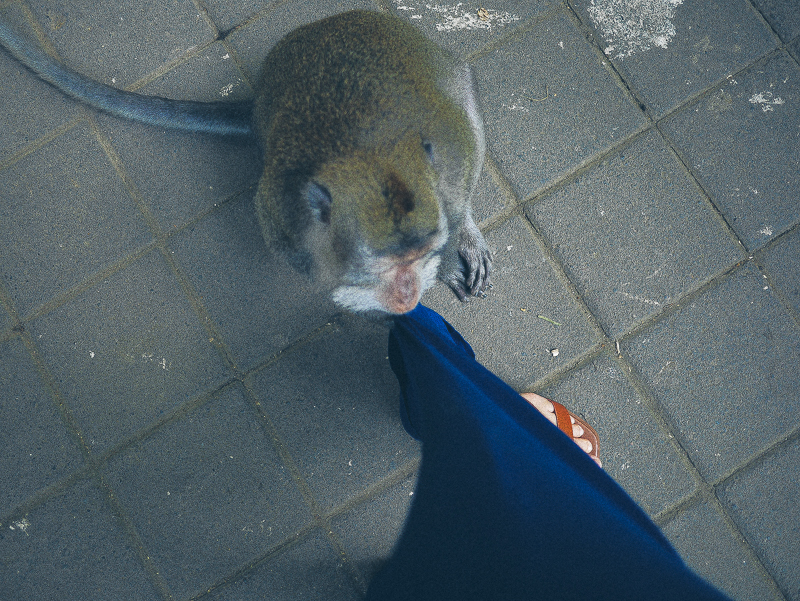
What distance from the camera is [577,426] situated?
9.17ft

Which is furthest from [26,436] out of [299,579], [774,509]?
[774,509]

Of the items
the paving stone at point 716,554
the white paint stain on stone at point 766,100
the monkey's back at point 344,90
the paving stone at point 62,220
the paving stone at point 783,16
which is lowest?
the paving stone at point 716,554

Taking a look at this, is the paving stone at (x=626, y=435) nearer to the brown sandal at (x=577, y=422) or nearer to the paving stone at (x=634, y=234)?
the brown sandal at (x=577, y=422)

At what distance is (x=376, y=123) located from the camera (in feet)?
6.97

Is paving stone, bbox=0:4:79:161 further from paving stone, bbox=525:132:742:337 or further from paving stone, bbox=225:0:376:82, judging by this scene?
paving stone, bbox=525:132:742:337

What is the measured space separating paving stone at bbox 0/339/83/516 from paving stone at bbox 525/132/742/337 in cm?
258

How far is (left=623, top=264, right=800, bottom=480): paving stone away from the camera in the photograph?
282cm

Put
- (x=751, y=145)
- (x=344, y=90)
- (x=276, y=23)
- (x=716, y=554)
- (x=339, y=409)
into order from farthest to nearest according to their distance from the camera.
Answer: (x=276, y=23)
(x=751, y=145)
(x=339, y=409)
(x=716, y=554)
(x=344, y=90)

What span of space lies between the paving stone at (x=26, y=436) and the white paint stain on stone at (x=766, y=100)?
383 cm

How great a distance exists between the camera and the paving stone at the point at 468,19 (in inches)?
120

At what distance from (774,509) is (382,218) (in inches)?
93.3

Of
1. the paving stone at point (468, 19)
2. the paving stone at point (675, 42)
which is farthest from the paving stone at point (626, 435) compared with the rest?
the paving stone at point (468, 19)

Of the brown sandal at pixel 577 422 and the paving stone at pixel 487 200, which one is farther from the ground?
the paving stone at pixel 487 200

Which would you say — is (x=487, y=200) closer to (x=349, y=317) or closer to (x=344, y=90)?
A: (x=349, y=317)
